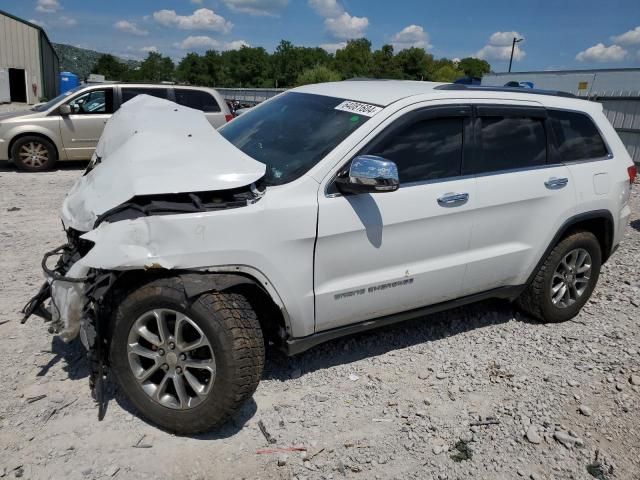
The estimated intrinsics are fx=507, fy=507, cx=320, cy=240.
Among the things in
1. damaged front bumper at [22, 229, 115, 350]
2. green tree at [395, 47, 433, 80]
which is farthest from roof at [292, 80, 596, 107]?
green tree at [395, 47, 433, 80]

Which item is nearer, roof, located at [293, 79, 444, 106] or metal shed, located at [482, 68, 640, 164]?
roof, located at [293, 79, 444, 106]

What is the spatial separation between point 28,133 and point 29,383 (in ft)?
26.5

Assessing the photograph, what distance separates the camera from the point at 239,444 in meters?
2.81

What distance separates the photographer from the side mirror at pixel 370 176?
2.78 meters

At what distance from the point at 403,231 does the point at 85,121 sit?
882 cm

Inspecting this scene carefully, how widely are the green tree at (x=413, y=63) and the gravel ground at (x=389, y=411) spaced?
88.2 metres

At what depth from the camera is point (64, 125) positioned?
32.5 feet

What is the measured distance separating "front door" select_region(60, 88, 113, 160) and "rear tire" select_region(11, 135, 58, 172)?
307 mm

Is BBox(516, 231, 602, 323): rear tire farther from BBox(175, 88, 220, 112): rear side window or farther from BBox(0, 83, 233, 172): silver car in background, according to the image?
BBox(175, 88, 220, 112): rear side window

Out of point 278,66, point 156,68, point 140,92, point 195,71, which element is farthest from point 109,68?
point 140,92

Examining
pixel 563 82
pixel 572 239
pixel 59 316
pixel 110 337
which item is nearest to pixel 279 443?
pixel 110 337

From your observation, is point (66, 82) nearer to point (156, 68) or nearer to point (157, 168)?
point (157, 168)

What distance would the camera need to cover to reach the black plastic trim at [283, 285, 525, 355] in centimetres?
303

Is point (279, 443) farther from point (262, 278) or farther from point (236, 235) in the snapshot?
point (236, 235)
